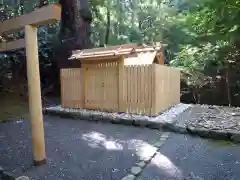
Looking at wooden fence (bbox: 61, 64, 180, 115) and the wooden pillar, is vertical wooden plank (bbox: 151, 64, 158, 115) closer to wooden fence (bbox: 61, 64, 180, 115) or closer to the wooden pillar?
wooden fence (bbox: 61, 64, 180, 115)

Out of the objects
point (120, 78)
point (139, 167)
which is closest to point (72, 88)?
point (120, 78)

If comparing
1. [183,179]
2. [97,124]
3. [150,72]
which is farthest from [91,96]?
[183,179]

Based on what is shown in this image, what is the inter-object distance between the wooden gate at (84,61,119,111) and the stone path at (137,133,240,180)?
2.77m

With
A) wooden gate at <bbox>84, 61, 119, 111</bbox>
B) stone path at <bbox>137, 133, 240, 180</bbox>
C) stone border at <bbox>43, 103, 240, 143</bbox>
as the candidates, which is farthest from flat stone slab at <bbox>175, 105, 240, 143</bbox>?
wooden gate at <bbox>84, 61, 119, 111</bbox>

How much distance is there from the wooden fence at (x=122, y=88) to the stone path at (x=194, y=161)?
1.97m

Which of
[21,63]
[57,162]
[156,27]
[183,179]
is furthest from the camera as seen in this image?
[156,27]

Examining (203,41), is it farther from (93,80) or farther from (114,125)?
(114,125)

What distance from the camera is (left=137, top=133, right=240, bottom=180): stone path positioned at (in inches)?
124

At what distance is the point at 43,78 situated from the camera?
35.8 feet

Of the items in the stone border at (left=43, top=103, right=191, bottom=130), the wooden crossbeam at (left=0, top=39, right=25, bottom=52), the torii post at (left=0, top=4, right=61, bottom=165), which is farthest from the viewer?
the stone border at (left=43, top=103, right=191, bottom=130)

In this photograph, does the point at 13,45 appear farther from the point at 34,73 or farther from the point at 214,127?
the point at 214,127

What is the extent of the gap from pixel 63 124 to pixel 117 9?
11723mm

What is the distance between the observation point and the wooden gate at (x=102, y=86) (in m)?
7.01

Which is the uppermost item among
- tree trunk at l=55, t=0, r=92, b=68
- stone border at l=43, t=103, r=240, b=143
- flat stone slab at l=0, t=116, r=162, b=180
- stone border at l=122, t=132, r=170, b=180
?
tree trunk at l=55, t=0, r=92, b=68
